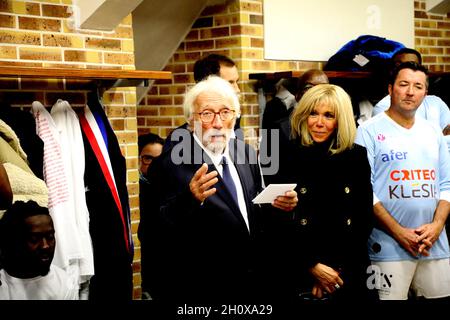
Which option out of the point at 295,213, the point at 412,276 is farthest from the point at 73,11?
the point at 412,276

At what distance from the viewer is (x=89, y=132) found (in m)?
3.13

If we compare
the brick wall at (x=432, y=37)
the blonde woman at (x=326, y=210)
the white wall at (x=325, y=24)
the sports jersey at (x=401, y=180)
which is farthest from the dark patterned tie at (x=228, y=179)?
the brick wall at (x=432, y=37)

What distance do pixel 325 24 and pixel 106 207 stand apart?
2.49 metres

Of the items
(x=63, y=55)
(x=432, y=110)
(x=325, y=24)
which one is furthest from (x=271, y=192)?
(x=325, y=24)

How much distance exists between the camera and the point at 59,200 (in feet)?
9.70

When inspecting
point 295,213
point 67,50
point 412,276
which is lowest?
point 412,276

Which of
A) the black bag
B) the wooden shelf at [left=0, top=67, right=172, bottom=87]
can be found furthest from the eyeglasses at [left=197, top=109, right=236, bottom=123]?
the black bag

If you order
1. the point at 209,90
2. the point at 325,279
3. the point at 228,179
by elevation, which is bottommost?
the point at 325,279

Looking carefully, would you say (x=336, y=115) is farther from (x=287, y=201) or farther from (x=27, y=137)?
(x=27, y=137)

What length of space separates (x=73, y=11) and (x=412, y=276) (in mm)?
2125

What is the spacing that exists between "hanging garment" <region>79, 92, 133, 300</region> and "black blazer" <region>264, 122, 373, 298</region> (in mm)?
727

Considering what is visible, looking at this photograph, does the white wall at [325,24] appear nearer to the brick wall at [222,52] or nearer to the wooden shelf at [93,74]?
the brick wall at [222,52]

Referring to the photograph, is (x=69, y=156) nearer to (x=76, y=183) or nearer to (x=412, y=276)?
(x=76, y=183)

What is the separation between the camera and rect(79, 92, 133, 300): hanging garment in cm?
311
